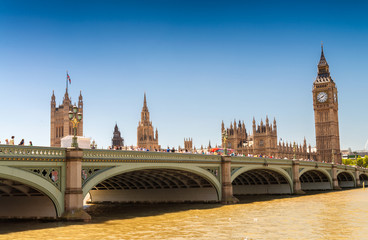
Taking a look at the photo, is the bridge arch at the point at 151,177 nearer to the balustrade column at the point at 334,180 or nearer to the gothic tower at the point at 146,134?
the balustrade column at the point at 334,180

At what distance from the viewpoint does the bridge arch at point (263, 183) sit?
59.4 m

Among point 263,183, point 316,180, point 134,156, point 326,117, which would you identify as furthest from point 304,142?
point 134,156

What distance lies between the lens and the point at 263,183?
207 ft

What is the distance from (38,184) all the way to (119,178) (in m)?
17.3

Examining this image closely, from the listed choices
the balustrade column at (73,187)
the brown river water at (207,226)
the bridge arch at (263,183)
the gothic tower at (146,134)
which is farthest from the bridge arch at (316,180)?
the gothic tower at (146,134)

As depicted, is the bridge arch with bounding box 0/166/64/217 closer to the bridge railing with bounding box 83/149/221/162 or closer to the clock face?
the bridge railing with bounding box 83/149/221/162

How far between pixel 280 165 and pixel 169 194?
676 inches

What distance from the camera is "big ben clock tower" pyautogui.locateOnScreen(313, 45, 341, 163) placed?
162m

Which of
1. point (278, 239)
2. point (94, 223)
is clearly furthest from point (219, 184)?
point (278, 239)

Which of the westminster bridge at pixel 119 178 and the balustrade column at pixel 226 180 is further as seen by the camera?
the balustrade column at pixel 226 180

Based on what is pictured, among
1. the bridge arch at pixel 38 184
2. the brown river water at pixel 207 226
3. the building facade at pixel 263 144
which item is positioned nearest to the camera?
the bridge arch at pixel 38 184

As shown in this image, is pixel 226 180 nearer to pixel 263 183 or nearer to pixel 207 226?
pixel 207 226

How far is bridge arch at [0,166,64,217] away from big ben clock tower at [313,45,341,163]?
146606 millimetres

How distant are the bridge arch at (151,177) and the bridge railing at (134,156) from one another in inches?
22.6
